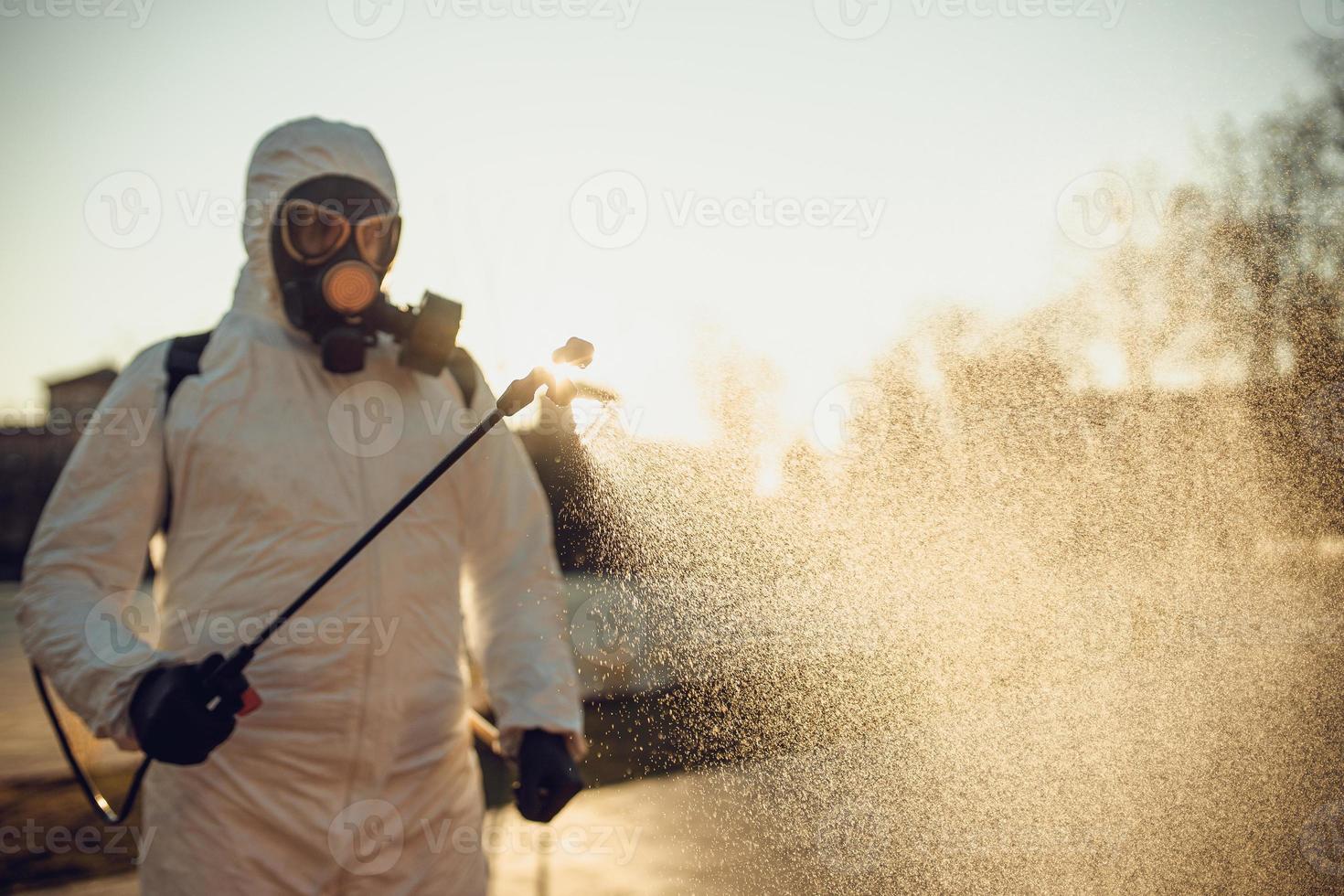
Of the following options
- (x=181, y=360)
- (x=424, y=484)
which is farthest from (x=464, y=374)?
(x=181, y=360)

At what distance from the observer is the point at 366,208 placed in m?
2.26

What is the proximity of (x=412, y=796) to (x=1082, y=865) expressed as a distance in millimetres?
3713

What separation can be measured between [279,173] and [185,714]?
113cm

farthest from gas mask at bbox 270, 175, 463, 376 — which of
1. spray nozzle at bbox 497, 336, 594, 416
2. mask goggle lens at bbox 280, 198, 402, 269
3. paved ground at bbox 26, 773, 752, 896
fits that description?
paved ground at bbox 26, 773, 752, 896

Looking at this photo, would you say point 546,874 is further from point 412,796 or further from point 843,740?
point 843,740

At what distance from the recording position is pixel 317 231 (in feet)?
7.22

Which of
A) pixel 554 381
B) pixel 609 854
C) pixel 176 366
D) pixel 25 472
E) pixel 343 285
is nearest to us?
pixel 554 381

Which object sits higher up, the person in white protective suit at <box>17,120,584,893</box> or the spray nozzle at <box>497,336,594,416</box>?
the spray nozzle at <box>497,336,594,416</box>

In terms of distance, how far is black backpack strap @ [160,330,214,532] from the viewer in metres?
1.98

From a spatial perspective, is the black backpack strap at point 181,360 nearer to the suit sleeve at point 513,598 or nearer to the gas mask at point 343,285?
the gas mask at point 343,285

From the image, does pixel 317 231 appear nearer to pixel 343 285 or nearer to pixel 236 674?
pixel 343 285

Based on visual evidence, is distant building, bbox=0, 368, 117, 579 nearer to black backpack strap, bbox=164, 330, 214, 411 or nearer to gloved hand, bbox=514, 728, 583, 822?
black backpack strap, bbox=164, 330, 214, 411

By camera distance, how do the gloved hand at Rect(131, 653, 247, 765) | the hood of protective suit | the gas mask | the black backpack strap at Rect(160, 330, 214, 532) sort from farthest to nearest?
the hood of protective suit → the gas mask → the black backpack strap at Rect(160, 330, 214, 532) → the gloved hand at Rect(131, 653, 247, 765)

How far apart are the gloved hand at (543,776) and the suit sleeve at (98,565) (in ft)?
2.23
